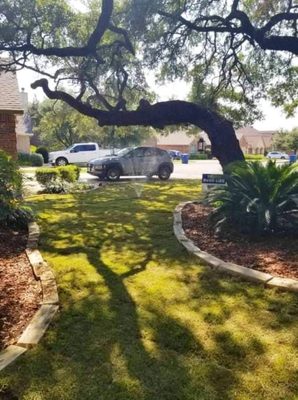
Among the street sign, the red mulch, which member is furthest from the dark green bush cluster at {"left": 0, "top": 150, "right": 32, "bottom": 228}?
the street sign

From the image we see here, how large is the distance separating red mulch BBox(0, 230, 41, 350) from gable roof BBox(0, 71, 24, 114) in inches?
303

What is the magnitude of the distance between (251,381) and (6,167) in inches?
185

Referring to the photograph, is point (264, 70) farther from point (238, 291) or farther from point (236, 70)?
point (238, 291)

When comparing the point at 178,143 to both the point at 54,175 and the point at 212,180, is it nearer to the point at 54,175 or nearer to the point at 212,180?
the point at 54,175

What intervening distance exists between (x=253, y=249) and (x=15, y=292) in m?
3.20

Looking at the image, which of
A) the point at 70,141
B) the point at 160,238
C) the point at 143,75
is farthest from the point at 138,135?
the point at 160,238

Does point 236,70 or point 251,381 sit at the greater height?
point 236,70

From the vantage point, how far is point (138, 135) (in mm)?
52344

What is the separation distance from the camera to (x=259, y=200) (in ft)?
20.2

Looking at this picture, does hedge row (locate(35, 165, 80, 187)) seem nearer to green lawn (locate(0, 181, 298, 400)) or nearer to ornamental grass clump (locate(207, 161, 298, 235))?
ornamental grass clump (locate(207, 161, 298, 235))

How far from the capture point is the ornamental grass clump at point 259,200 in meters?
5.96

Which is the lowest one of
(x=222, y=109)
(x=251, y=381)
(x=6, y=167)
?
(x=251, y=381)

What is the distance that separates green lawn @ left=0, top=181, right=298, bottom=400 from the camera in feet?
8.64

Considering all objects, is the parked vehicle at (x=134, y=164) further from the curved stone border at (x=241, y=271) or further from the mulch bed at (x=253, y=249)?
the curved stone border at (x=241, y=271)
